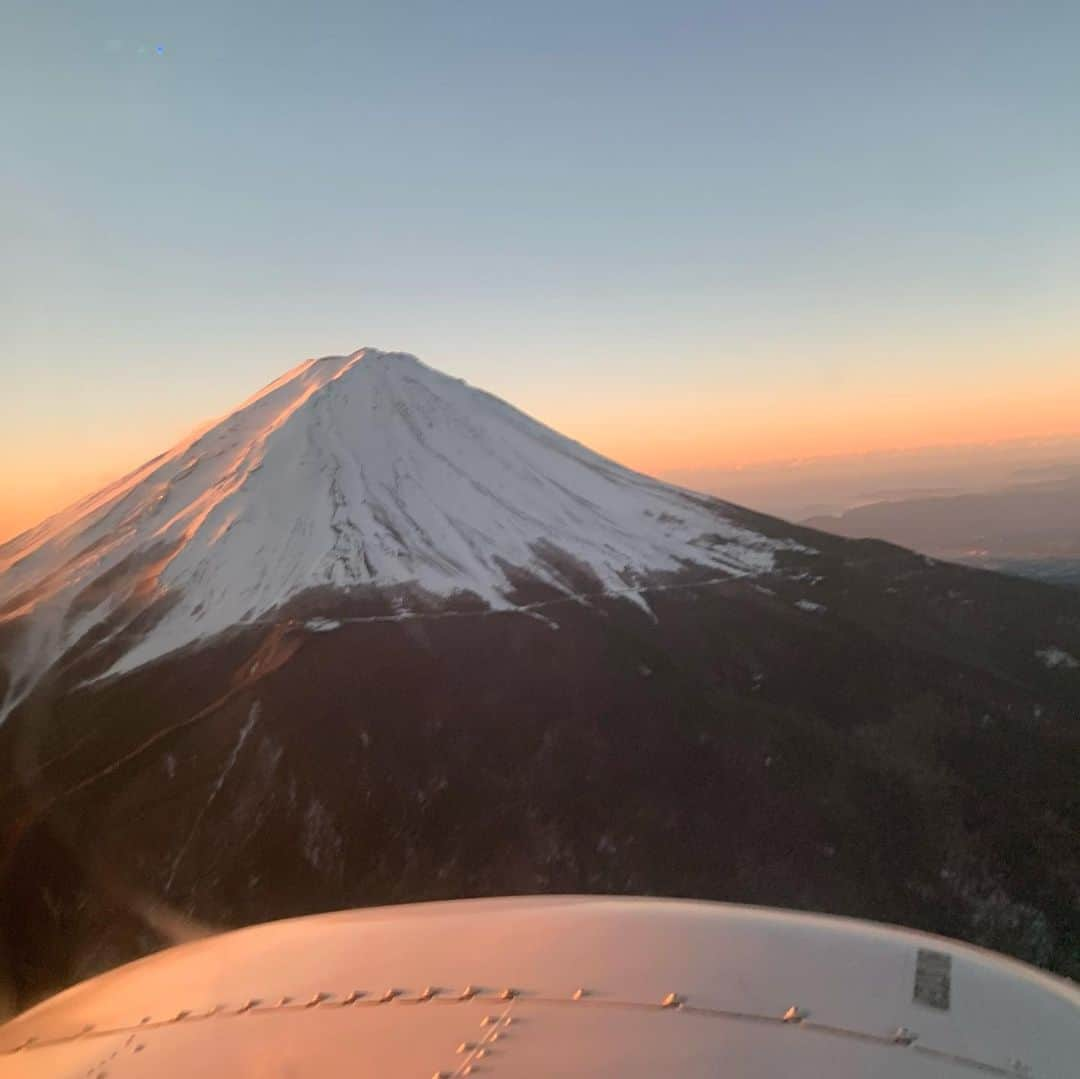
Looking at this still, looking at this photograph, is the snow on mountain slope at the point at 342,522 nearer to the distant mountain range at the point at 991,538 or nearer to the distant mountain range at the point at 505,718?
the distant mountain range at the point at 505,718

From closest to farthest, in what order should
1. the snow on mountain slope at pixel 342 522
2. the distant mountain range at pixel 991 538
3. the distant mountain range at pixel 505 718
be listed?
the distant mountain range at pixel 505 718 → the snow on mountain slope at pixel 342 522 → the distant mountain range at pixel 991 538

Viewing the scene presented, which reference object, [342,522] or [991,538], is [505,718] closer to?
[342,522]

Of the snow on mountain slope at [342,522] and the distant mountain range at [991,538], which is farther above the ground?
the snow on mountain slope at [342,522]

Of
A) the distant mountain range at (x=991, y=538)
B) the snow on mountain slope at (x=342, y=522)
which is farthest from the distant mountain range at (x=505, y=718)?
the distant mountain range at (x=991, y=538)

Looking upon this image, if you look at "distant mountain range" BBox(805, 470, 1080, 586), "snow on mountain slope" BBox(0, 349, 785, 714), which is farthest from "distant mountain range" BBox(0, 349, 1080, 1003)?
"distant mountain range" BBox(805, 470, 1080, 586)

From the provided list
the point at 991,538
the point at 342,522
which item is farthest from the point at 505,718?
the point at 991,538

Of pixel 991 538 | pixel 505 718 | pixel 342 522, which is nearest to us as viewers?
pixel 505 718
